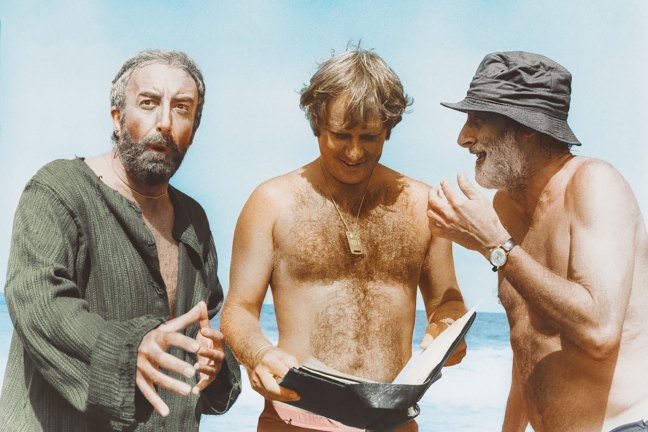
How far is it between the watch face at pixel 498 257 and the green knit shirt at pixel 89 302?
4.03 feet

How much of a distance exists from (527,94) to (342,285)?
124 cm

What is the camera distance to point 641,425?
3.72 metres

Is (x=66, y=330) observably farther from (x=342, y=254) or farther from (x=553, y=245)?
(x=553, y=245)

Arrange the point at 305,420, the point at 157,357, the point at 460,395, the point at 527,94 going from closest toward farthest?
the point at 157,357
the point at 527,94
the point at 305,420
the point at 460,395

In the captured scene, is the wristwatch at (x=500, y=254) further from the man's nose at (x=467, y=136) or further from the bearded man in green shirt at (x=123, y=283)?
the bearded man in green shirt at (x=123, y=283)

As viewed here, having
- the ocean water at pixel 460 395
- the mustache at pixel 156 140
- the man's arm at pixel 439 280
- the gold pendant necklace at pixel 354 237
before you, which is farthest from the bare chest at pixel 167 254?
the ocean water at pixel 460 395

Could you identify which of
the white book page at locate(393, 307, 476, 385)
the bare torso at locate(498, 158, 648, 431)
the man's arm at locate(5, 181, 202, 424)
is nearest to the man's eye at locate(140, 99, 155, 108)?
the man's arm at locate(5, 181, 202, 424)

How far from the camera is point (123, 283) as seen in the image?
3646mm

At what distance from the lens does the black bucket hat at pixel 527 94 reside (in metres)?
4.02

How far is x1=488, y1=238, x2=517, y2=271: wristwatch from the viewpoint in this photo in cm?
376

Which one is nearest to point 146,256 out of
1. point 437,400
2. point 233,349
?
point 233,349

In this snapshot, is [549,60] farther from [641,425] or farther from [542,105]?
[641,425]

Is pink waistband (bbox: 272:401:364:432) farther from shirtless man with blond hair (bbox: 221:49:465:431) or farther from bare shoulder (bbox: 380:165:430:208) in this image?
bare shoulder (bbox: 380:165:430:208)

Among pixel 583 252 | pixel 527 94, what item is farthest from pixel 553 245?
pixel 527 94
